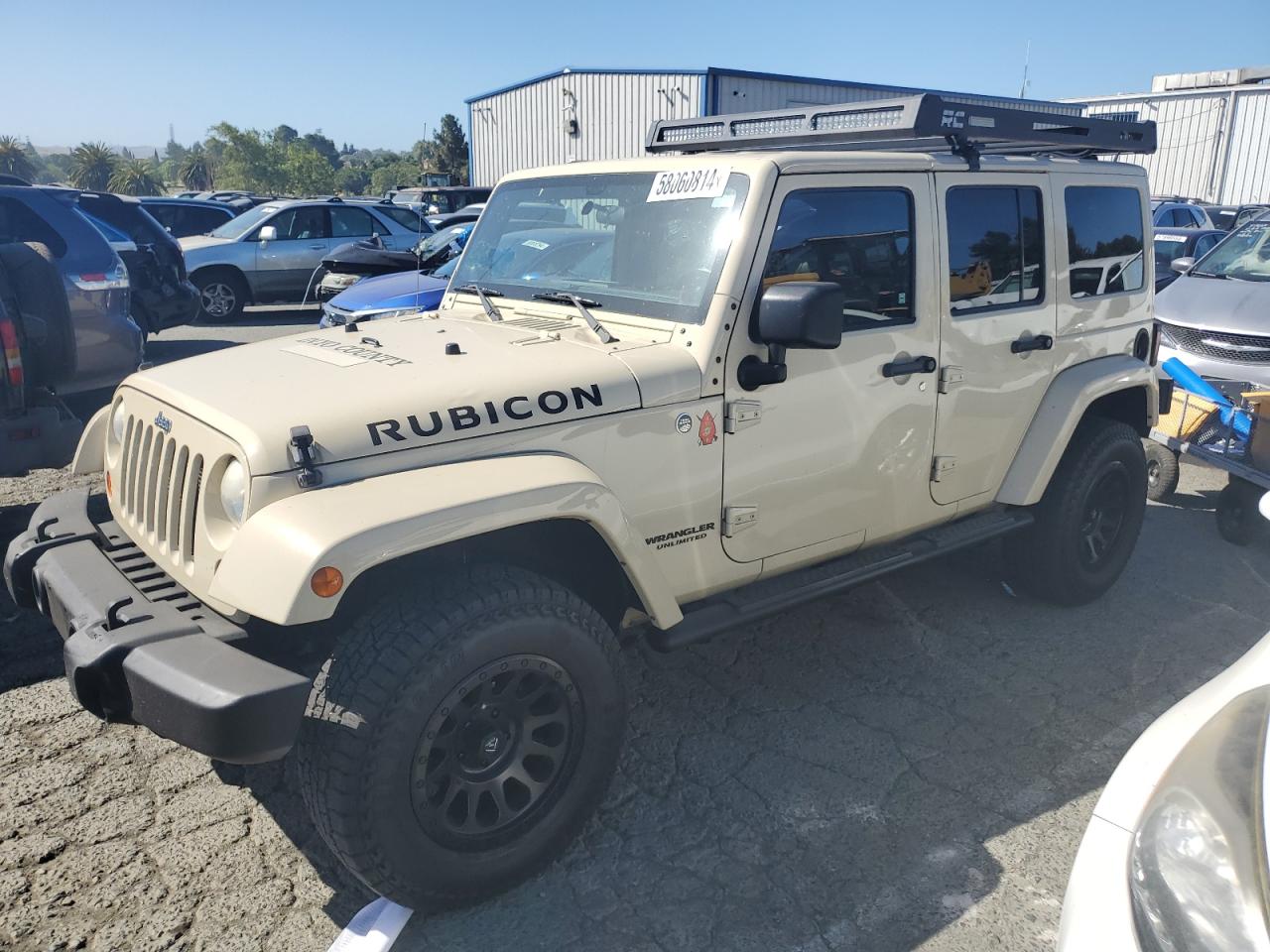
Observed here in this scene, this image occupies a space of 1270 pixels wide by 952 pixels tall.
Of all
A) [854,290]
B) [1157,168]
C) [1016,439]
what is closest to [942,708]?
[1016,439]

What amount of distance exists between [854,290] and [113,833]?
2.96 meters

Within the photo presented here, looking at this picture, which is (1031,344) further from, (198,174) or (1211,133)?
(198,174)

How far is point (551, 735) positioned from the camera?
2740 mm

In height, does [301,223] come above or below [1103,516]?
above

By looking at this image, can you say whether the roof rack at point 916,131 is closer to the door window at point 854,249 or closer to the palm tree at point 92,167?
the door window at point 854,249

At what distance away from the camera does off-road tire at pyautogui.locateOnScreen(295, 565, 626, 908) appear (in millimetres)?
2336

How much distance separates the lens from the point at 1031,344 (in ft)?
13.2

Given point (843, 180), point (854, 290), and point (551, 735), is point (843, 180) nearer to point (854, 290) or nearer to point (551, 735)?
point (854, 290)

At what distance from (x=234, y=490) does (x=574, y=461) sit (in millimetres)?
899

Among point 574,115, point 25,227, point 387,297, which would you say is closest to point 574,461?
point 387,297

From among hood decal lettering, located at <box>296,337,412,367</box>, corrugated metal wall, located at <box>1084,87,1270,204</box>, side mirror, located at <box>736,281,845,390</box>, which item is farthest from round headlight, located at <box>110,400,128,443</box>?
corrugated metal wall, located at <box>1084,87,1270,204</box>

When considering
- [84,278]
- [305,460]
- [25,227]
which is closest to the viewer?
[305,460]

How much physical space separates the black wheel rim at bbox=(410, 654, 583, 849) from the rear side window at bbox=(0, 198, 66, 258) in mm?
6092

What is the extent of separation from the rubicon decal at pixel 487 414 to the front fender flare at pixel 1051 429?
7.26 ft
